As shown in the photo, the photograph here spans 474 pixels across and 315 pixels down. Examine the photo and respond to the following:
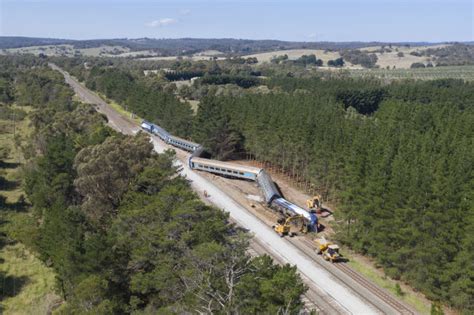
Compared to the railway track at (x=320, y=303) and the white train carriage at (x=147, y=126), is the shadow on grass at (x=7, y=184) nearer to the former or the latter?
the white train carriage at (x=147, y=126)

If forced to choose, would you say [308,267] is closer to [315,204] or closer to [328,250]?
[328,250]

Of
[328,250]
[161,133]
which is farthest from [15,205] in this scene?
[328,250]

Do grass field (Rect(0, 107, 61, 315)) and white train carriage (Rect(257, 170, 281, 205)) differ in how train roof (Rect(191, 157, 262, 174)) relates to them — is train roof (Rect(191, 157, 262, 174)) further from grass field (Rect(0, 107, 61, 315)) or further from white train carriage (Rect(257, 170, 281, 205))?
grass field (Rect(0, 107, 61, 315))

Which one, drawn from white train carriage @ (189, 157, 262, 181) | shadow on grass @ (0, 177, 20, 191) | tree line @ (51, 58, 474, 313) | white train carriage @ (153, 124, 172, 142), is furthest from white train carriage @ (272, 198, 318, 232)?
shadow on grass @ (0, 177, 20, 191)

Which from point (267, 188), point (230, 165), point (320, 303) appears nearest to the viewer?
point (320, 303)

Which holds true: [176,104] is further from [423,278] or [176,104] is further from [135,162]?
[423,278]
